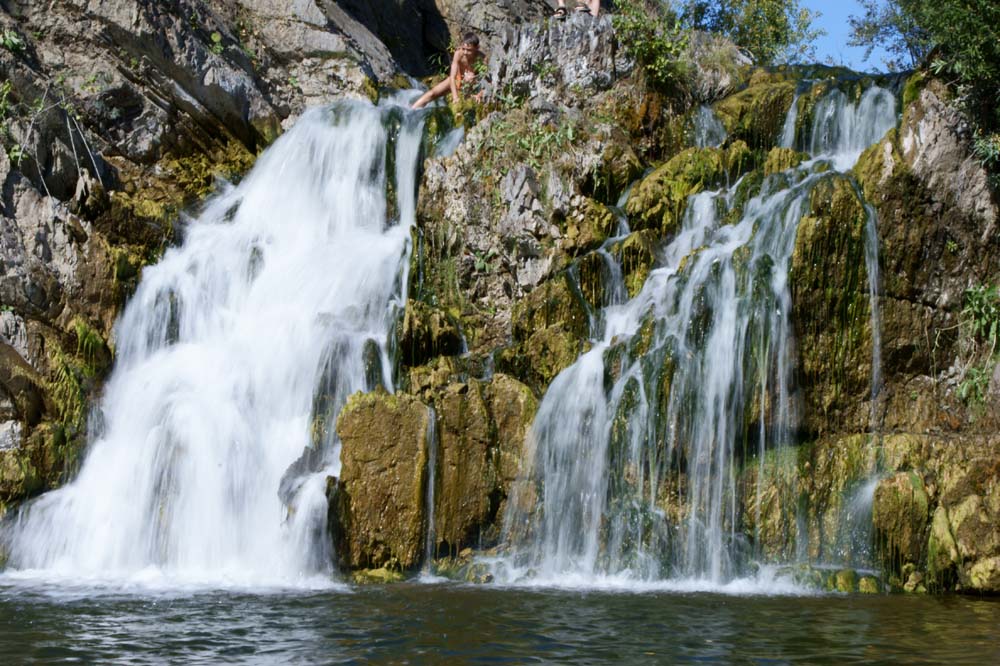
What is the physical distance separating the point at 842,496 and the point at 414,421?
16.6ft

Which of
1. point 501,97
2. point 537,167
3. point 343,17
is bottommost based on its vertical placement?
point 537,167

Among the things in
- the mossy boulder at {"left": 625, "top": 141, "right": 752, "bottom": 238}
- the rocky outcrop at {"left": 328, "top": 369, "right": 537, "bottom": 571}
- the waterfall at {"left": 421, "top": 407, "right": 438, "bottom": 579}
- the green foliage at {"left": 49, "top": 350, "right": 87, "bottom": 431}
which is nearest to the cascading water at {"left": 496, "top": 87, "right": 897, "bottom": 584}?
the rocky outcrop at {"left": 328, "top": 369, "right": 537, "bottom": 571}

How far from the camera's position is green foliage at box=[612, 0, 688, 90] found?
55.7 feet

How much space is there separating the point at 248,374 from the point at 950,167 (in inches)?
Result: 382

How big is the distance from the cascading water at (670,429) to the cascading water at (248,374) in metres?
2.63

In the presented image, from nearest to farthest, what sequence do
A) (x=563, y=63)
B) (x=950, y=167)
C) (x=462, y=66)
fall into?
(x=950, y=167), (x=563, y=63), (x=462, y=66)

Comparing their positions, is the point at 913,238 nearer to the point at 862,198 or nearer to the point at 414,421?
the point at 862,198

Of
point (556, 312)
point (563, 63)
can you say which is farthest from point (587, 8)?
point (556, 312)

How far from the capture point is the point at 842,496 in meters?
11.6

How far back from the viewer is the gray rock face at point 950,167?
13.0 meters

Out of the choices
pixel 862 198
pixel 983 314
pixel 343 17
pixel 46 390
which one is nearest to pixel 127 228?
pixel 46 390

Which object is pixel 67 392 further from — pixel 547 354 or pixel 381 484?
pixel 547 354

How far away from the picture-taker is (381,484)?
473 inches

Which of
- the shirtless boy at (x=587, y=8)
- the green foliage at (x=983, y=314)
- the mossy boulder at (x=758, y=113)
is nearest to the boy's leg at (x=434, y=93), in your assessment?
the shirtless boy at (x=587, y=8)
